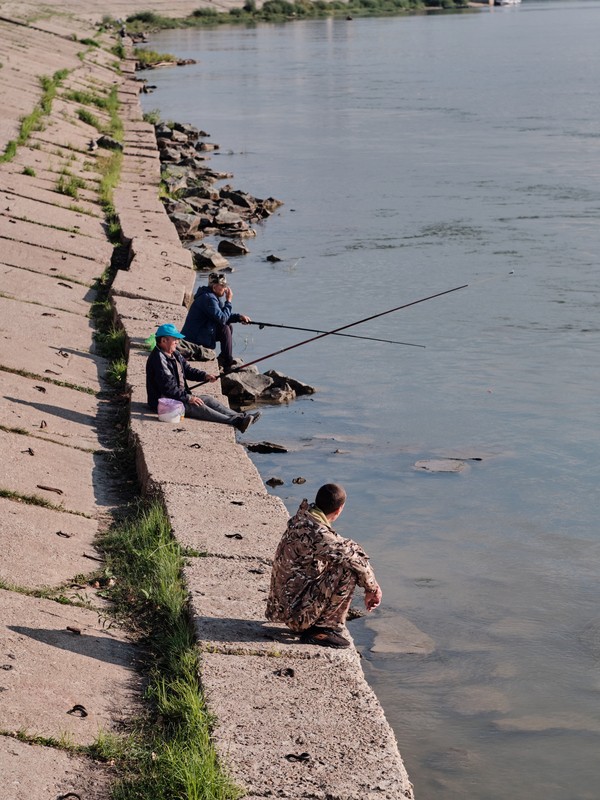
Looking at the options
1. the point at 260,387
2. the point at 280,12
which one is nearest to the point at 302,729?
the point at 260,387

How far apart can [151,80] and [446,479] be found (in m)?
38.3

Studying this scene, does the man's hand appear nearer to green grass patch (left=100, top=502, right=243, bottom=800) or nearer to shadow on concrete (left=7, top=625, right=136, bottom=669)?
green grass patch (left=100, top=502, right=243, bottom=800)

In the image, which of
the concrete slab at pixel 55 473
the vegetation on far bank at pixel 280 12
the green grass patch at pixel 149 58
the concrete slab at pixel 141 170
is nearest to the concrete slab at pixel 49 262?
the concrete slab at pixel 55 473

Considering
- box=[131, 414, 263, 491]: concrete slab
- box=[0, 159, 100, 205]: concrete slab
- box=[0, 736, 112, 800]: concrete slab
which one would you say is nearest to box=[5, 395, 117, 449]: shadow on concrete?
box=[131, 414, 263, 491]: concrete slab

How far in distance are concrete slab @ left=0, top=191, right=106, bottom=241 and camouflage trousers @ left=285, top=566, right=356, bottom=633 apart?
10.5 meters

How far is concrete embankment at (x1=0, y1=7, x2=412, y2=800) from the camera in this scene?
5.06m

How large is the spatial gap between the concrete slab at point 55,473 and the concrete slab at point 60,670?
1.59m

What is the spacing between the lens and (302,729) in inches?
208

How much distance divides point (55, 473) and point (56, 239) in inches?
289


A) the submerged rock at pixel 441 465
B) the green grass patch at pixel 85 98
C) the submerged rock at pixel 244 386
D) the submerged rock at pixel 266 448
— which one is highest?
the green grass patch at pixel 85 98

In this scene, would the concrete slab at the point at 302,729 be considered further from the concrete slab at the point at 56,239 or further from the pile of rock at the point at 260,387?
the concrete slab at the point at 56,239

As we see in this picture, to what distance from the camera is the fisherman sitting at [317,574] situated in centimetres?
611

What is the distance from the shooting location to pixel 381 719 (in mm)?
5438

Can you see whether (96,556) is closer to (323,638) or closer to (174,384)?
(323,638)
